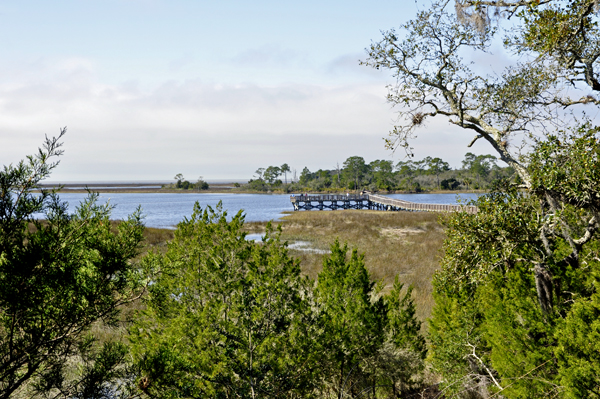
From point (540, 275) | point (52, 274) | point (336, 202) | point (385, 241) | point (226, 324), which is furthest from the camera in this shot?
point (336, 202)

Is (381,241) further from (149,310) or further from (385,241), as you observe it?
(149,310)

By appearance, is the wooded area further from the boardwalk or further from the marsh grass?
the boardwalk

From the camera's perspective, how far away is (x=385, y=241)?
31.1 meters

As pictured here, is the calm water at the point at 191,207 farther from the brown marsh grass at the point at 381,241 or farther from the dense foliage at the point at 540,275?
the dense foliage at the point at 540,275

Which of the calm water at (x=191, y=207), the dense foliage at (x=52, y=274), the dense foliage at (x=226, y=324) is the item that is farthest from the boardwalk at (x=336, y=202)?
the dense foliage at (x=52, y=274)

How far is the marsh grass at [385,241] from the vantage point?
1876cm

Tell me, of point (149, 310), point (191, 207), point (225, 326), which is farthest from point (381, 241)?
point (191, 207)

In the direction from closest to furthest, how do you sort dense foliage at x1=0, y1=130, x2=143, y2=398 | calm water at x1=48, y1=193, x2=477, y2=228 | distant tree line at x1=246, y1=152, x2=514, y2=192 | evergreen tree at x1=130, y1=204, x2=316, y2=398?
1. dense foliage at x1=0, y1=130, x2=143, y2=398
2. evergreen tree at x1=130, y1=204, x2=316, y2=398
3. calm water at x1=48, y1=193, x2=477, y2=228
4. distant tree line at x1=246, y1=152, x2=514, y2=192

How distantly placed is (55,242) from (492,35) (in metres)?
Answer: 7.62

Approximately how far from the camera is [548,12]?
6.04m

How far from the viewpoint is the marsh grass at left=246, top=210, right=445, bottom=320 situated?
1876cm

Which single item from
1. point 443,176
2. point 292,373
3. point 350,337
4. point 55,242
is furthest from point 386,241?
point 443,176

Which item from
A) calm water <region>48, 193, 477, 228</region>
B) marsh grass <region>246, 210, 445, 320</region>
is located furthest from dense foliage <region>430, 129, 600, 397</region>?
calm water <region>48, 193, 477, 228</region>

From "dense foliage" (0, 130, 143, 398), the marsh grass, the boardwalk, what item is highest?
"dense foliage" (0, 130, 143, 398)
